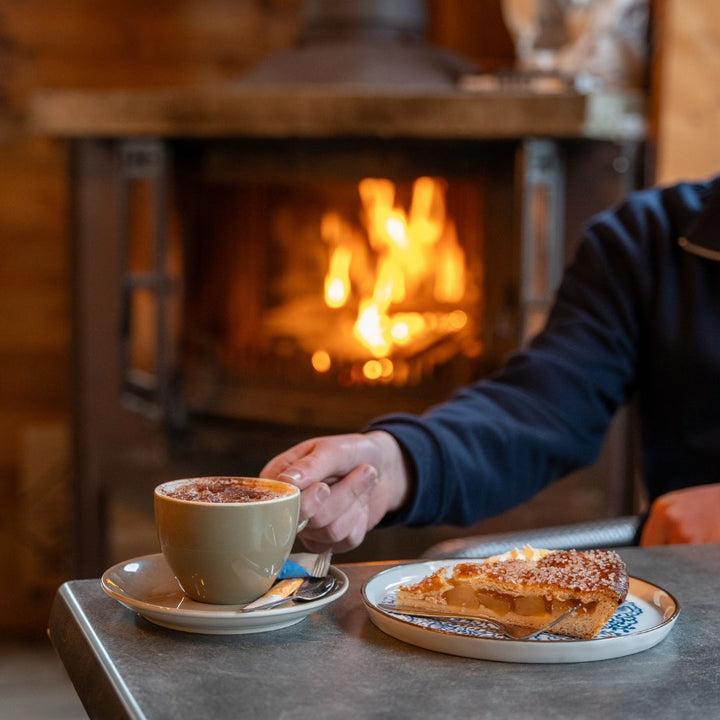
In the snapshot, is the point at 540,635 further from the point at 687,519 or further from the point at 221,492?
the point at 687,519

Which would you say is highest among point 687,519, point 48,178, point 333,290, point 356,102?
point 356,102

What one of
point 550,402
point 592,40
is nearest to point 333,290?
point 592,40

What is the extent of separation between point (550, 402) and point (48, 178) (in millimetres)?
1764

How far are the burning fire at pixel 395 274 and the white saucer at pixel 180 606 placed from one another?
1.47 meters

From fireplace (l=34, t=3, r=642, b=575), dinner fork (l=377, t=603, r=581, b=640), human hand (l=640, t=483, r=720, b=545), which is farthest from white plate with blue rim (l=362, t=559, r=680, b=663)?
fireplace (l=34, t=3, r=642, b=575)

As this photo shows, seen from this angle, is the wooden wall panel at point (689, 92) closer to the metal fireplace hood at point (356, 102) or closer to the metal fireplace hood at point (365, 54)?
the metal fireplace hood at point (356, 102)

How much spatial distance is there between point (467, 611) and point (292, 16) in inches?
85.6

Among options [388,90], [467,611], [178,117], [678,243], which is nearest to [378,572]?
[467,611]

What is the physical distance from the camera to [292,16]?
8.77ft

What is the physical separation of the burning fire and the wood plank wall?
2.03 feet

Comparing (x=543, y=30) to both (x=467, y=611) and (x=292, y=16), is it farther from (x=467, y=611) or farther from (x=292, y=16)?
(x=467, y=611)

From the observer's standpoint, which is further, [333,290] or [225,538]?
[333,290]

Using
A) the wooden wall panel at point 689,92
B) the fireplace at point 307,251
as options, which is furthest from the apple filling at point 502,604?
the wooden wall panel at point 689,92

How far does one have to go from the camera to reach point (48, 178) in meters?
2.72
